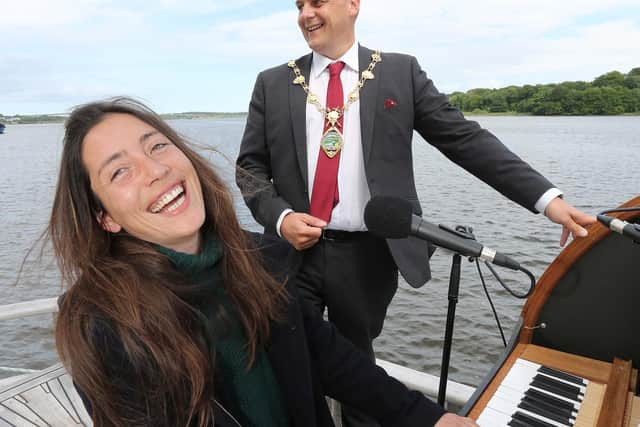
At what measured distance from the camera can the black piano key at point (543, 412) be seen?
132cm

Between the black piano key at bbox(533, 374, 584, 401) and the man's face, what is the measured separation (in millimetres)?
1562

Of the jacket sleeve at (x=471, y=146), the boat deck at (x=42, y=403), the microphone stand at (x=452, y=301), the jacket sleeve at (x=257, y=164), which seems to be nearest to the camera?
the microphone stand at (x=452, y=301)

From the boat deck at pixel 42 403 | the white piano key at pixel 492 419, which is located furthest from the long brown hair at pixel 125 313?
the boat deck at pixel 42 403

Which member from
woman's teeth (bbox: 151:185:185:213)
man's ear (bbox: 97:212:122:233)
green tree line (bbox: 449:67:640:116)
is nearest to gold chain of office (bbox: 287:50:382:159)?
woman's teeth (bbox: 151:185:185:213)

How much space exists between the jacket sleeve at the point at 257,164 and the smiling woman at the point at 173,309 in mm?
534

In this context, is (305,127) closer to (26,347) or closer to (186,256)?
(186,256)

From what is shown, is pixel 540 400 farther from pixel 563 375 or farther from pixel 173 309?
pixel 173 309

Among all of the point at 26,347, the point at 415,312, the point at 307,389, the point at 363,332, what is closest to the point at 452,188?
the point at 415,312

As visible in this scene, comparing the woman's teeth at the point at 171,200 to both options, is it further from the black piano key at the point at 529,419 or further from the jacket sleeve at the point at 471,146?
the jacket sleeve at the point at 471,146

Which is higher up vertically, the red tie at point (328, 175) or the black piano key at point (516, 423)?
the red tie at point (328, 175)

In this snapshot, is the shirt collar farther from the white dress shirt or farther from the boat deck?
the boat deck

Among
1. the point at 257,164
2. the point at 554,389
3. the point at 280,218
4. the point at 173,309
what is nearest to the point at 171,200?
the point at 173,309

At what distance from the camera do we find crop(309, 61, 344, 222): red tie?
88.1 inches

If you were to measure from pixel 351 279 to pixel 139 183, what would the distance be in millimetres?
1198
